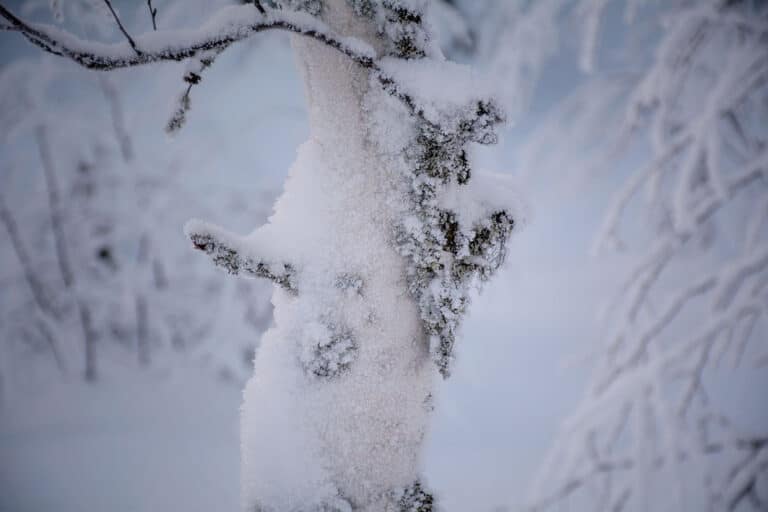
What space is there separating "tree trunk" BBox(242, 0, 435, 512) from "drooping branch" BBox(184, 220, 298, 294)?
0.08 feet

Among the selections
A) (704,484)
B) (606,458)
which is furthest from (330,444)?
(704,484)

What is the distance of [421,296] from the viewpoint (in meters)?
0.65

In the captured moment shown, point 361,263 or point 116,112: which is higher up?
point 116,112

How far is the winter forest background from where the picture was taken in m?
1.01

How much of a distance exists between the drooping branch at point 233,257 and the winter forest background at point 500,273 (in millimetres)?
199

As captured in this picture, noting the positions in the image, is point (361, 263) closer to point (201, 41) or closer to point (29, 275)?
point (201, 41)

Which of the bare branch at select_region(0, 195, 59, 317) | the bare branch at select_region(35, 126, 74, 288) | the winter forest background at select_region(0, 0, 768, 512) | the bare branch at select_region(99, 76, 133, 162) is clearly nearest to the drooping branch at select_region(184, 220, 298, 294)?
the winter forest background at select_region(0, 0, 768, 512)

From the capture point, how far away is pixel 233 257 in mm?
579

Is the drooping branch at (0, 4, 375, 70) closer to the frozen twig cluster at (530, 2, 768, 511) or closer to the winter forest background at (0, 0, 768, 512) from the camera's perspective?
the winter forest background at (0, 0, 768, 512)

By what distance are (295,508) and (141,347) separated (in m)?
A: 4.01

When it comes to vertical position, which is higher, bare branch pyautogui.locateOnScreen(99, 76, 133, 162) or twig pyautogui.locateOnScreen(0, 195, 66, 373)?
bare branch pyautogui.locateOnScreen(99, 76, 133, 162)

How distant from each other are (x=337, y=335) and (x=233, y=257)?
7.7 inches

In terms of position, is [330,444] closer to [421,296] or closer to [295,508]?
[295,508]

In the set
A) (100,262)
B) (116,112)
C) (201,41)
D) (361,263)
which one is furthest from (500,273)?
(100,262)
